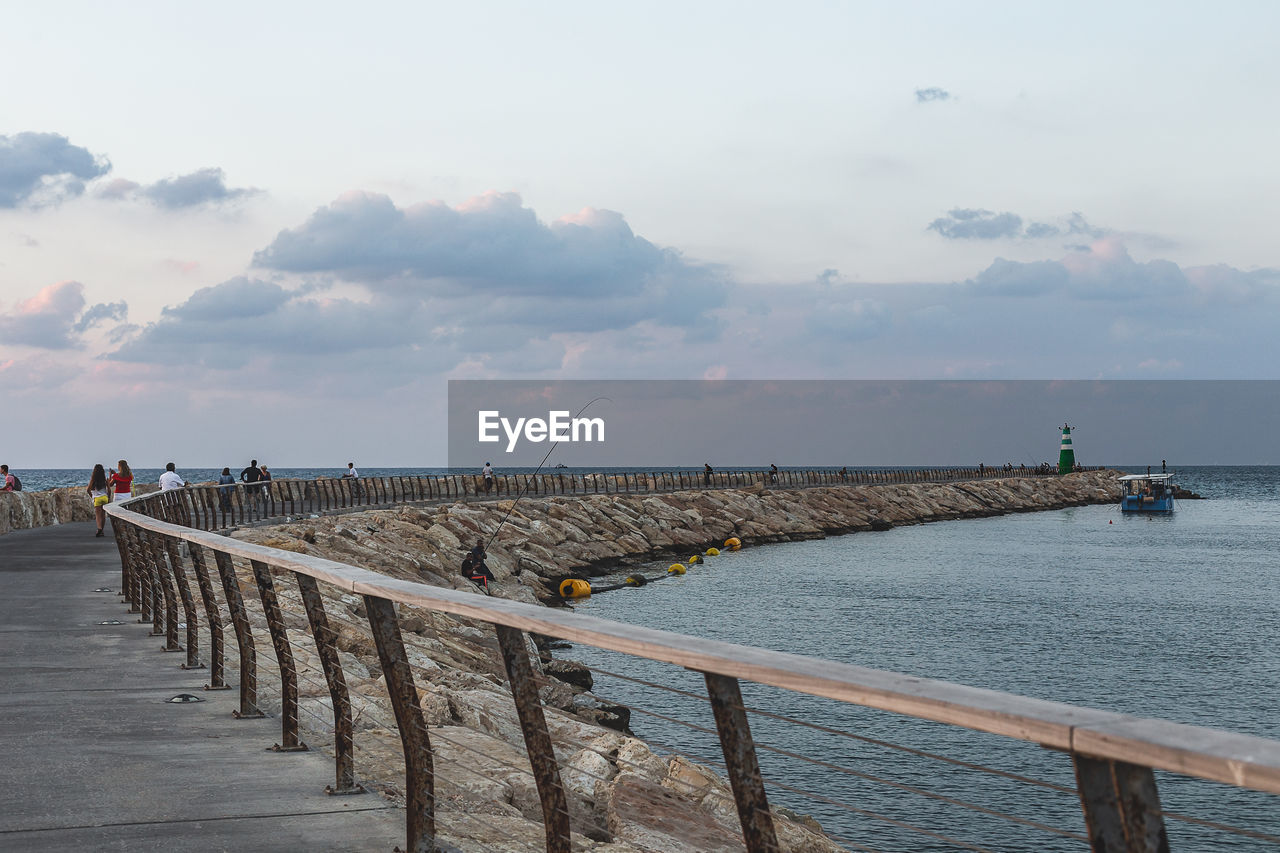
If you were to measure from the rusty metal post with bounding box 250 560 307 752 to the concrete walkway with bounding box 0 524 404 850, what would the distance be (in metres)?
0.12

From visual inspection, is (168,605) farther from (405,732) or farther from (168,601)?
(405,732)

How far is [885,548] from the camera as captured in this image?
5216 cm

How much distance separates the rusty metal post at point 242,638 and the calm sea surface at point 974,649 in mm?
3605

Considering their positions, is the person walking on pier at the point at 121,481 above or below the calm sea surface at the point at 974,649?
above

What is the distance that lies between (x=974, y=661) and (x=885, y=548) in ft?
97.6

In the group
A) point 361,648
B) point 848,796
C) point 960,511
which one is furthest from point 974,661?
point 960,511

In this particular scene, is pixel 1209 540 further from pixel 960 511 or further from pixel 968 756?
pixel 968 756

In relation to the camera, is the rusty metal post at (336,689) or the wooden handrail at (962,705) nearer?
the wooden handrail at (962,705)

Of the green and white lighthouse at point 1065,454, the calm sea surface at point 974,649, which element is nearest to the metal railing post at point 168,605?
the calm sea surface at point 974,649

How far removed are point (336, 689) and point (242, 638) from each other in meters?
1.94

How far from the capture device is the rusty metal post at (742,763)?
2592mm

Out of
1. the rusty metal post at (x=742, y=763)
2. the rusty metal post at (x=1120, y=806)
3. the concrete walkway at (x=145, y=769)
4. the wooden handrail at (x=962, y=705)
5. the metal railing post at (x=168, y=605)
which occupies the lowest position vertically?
the concrete walkway at (x=145, y=769)

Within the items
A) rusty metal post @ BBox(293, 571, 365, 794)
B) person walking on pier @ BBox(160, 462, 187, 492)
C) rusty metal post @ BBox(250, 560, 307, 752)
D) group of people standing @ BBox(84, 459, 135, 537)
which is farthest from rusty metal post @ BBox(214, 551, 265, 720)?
person walking on pier @ BBox(160, 462, 187, 492)

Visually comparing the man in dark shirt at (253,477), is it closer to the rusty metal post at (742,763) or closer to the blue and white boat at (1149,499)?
the rusty metal post at (742,763)
